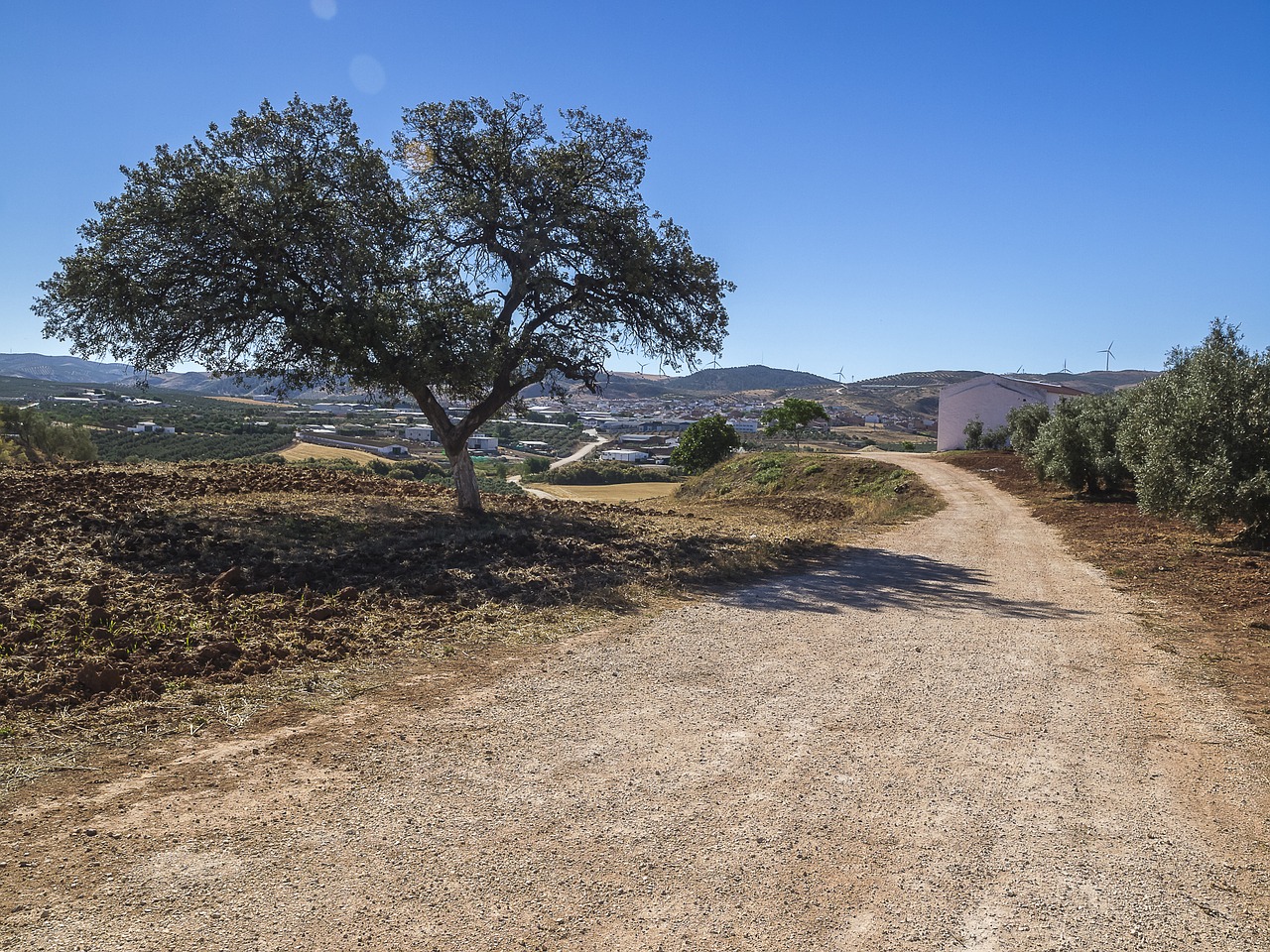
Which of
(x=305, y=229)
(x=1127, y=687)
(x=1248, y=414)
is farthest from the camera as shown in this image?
(x=1248, y=414)

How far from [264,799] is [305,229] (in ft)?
A: 38.2

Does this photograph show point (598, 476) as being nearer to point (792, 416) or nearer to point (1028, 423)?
point (792, 416)

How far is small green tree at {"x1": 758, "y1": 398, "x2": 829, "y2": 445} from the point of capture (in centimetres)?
6850

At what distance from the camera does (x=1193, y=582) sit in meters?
13.2

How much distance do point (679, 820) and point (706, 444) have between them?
49586 millimetres

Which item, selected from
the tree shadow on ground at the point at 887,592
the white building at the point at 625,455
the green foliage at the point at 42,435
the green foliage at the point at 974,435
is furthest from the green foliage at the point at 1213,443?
the white building at the point at 625,455

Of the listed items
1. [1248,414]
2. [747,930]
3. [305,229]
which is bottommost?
[747,930]

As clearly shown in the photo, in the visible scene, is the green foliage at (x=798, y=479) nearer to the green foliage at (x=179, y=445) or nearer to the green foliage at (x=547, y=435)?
the green foliage at (x=179, y=445)

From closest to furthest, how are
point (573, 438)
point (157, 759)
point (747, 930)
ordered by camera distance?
point (747, 930)
point (157, 759)
point (573, 438)

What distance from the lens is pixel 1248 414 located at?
1509 centimetres

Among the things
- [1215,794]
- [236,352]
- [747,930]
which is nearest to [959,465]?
[236,352]

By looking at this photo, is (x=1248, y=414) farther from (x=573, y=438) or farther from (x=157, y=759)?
(x=573, y=438)

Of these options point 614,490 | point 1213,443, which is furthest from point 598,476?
point 1213,443

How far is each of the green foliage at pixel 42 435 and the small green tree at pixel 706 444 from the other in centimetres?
3389
